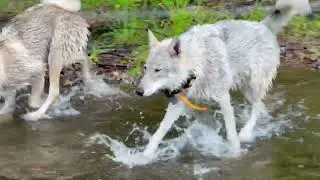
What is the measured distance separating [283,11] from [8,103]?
10.1 ft

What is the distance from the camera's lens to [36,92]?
7.77 metres

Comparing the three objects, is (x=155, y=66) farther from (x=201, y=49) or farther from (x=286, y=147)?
(x=286, y=147)

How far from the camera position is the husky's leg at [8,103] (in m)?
7.55

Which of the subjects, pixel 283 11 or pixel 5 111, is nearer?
pixel 283 11

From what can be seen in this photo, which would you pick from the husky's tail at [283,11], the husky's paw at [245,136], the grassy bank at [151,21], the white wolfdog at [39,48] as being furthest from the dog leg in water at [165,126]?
the grassy bank at [151,21]

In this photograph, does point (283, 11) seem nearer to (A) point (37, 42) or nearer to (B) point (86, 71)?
(B) point (86, 71)

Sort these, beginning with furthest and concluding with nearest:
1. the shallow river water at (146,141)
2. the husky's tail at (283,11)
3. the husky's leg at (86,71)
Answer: the husky's leg at (86,71) < the husky's tail at (283,11) < the shallow river water at (146,141)

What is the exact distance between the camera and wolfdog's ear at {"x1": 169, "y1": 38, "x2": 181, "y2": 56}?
5789 mm

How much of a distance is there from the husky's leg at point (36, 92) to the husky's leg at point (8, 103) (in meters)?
0.24

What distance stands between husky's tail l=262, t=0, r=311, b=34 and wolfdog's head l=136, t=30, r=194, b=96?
1667mm

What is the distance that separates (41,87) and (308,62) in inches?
140

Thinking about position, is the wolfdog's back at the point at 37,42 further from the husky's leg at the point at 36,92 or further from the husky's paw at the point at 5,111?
the husky's paw at the point at 5,111

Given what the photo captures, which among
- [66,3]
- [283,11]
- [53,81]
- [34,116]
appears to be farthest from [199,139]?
[66,3]

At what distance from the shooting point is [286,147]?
244 inches
